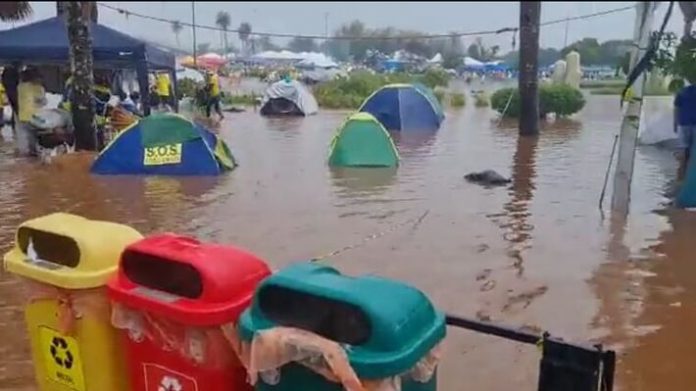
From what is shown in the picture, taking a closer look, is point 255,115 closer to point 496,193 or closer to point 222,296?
point 496,193

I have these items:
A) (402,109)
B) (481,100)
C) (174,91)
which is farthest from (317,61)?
(174,91)

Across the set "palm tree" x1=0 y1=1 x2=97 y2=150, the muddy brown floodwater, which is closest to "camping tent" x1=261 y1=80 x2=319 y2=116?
the muddy brown floodwater

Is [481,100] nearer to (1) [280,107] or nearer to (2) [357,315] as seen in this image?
(1) [280,107]

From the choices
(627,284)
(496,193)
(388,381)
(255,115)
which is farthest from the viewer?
(255,115)

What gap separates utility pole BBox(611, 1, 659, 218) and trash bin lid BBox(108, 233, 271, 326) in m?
5.62

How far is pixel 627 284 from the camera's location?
5684 mm

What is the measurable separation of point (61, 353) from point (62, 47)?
38.4 feet

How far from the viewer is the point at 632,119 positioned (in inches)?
306

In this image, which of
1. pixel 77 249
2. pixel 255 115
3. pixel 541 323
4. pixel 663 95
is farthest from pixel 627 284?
pixel 255 115

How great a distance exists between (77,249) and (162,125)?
7.77 meters

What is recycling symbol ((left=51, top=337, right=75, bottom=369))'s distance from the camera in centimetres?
323

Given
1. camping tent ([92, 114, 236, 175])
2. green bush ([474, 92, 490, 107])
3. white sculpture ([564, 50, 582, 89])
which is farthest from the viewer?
green bush ([474, 92, 490, 107])

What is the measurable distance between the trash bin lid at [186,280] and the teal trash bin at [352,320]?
14cm

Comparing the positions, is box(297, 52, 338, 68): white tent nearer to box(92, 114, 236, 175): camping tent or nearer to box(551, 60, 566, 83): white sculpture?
box(551, 60, 566, 83): white sculpture
